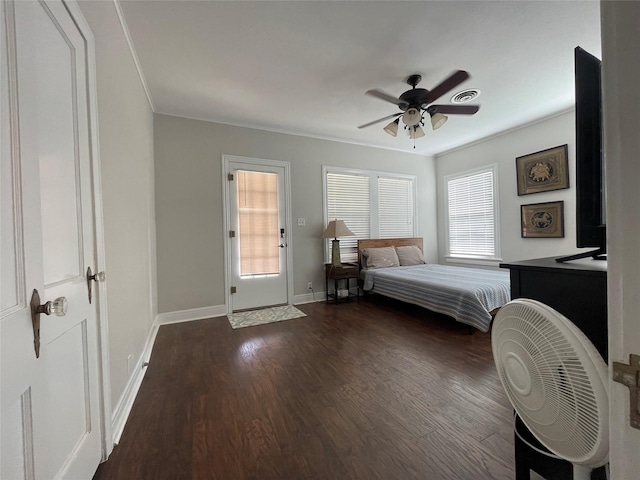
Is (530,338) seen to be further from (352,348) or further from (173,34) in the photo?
(173,34)

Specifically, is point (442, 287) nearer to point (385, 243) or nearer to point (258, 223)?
point (385, 243)

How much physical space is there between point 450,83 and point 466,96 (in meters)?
1.08

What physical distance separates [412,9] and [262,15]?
42.6 inches

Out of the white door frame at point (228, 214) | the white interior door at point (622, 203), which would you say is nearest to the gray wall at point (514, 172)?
the white door frame at point (228, 214)

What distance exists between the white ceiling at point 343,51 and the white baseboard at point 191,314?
2.59 m

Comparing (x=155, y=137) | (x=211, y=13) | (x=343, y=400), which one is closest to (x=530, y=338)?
(x=343, y=400)

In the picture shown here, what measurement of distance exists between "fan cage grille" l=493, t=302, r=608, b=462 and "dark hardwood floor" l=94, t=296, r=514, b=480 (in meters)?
0.67

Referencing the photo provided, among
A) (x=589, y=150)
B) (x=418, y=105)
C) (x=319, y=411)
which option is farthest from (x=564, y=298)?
(x=418, y=105)

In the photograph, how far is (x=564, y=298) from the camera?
35.7 inches

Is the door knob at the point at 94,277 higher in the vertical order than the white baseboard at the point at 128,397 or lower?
higher

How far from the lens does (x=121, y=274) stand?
1.70 m

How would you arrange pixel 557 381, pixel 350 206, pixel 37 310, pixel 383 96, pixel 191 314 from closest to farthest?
pixel 557 381 < pixel 37 310 < pixel 383 96 < pixel 191 314 < pixel 350 206

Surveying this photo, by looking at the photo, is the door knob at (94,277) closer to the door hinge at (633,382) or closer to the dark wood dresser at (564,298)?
the door hinge at (633,382)

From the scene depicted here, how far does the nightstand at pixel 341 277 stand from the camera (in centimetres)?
402
